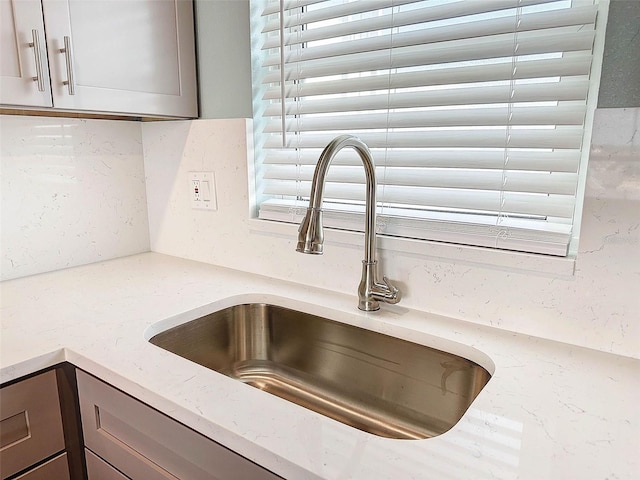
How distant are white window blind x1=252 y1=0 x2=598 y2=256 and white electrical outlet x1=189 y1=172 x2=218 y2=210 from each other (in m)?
0.22

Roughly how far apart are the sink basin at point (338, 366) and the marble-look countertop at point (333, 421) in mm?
34

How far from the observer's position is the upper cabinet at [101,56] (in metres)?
0.96

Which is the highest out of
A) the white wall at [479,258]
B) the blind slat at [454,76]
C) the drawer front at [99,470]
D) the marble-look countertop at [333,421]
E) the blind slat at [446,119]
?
the blind slat at [454,76]

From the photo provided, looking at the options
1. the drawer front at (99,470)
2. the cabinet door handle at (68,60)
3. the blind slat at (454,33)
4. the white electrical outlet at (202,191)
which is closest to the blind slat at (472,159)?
the blind slat at (454,33)

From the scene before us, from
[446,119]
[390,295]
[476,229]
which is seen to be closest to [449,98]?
[446,119]

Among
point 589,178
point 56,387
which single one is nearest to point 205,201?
point 56,387

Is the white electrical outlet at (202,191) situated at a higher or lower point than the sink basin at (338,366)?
→ higher

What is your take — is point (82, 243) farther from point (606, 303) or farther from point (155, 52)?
point (606, 303)

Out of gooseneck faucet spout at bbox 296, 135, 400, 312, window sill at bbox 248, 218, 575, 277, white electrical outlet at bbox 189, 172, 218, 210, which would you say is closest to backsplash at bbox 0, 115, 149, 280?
white electrical outlet at bbox 189, 172, 218, 210

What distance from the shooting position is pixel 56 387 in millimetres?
839

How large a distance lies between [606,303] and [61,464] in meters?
1.10

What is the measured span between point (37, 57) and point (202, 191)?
0.56 metres

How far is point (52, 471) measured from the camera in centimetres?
86

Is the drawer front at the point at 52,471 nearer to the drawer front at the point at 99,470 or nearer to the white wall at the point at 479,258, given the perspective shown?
the drawer front at the point at 99,470
